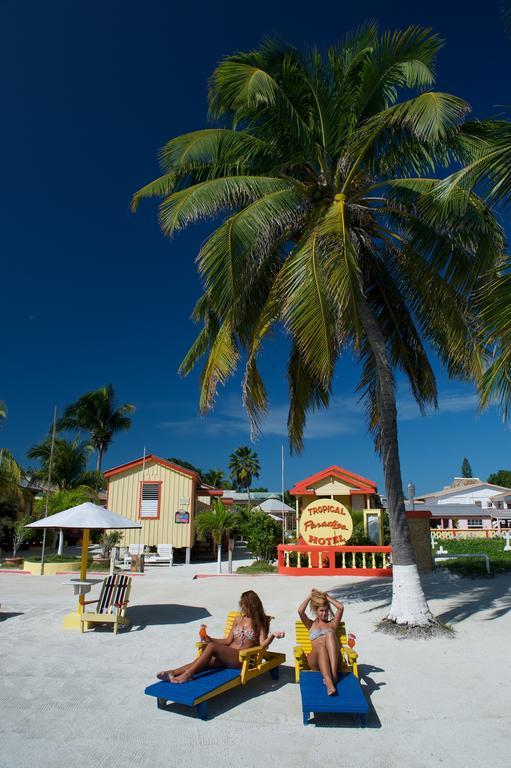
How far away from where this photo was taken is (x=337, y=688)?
5.23 m

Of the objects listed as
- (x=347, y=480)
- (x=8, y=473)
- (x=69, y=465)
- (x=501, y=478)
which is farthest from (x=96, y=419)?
(x=501, y=478)

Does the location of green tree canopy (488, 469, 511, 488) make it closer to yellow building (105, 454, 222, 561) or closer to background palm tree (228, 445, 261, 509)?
background palm tree (228, 445, 261, 509)

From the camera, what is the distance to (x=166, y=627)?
9.16 metres

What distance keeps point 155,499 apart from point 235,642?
17.6m

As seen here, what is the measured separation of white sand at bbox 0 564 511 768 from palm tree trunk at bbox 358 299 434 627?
507mm

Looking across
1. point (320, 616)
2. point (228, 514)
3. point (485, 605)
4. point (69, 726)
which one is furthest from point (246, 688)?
point (228, 514)

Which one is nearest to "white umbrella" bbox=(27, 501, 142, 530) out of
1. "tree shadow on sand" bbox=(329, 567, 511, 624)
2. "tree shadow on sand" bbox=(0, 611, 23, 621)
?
"tree shadow on sand" bbox=(0, 611, 23, 621)

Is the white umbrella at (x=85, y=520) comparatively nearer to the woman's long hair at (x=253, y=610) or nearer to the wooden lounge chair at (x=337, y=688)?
the woman's long hair at (x=253, y=610)

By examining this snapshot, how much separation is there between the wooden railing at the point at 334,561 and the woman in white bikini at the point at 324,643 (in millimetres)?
9377

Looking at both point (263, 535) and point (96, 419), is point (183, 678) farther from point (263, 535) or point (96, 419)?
point (96, 419)

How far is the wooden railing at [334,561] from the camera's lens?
15.3 meters

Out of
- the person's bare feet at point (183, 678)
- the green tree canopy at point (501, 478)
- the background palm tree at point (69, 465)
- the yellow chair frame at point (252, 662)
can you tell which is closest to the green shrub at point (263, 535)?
the yellow chair frame at point (252, 662)

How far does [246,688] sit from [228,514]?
15197 millimetres

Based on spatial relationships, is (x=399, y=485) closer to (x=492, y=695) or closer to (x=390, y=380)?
(x=390, y=380)
